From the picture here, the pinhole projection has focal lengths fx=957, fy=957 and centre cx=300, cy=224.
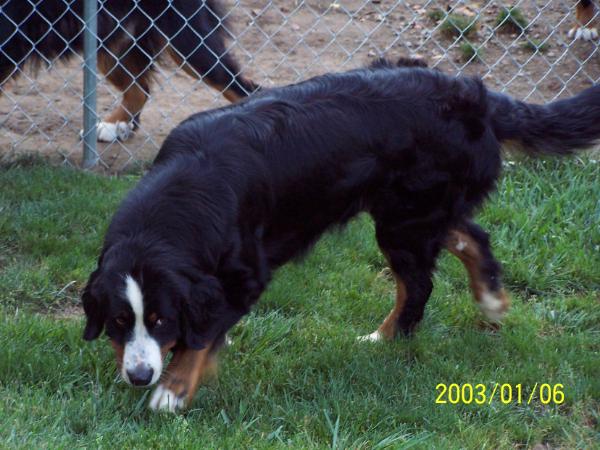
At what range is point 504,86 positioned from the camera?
6.27 metres

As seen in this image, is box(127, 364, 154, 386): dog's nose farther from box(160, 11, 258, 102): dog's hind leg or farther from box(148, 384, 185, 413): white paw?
box(160, 11, 258, 102): dog's hind leg

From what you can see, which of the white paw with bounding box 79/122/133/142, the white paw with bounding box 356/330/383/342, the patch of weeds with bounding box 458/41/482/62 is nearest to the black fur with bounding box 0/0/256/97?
the white paw with bounding box 79/122/133/142

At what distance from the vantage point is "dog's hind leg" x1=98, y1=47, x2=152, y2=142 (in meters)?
5.89

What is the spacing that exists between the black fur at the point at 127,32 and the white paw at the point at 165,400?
2801 millimetres

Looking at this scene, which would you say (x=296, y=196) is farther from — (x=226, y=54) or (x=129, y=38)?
(x=129, y=38)

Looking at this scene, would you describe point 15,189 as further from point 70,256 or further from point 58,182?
Answer: point 70,256

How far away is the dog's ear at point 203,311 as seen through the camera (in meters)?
3.26

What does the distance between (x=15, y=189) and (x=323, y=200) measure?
2.12 meters

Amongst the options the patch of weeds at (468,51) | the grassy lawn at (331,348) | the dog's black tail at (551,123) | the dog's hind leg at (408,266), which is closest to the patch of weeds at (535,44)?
the patch of weeds at (468,51)

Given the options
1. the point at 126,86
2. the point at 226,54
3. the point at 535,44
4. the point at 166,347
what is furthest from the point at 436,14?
the point at 166,347

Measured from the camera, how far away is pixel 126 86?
610 centimetres

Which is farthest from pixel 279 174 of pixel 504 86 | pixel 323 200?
pixel 504 86
